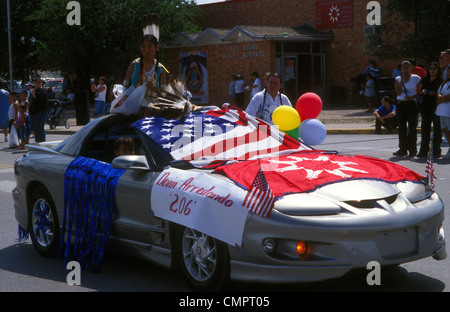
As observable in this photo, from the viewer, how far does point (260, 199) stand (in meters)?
4.38

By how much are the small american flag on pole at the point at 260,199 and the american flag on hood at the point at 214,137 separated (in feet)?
2.51

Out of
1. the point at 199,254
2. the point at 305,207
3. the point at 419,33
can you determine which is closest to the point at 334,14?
the point at 419,33

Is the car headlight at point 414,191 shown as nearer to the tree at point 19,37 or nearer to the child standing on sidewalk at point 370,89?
the child standing on sidewalk at point 370,89

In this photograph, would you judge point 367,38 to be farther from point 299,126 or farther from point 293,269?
point 293,269

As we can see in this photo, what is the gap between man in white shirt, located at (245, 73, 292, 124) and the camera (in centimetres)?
875

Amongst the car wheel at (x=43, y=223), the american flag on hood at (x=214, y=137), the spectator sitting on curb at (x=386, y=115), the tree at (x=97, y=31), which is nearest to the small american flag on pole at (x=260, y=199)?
the american flag on hood at (x=214, y=137)

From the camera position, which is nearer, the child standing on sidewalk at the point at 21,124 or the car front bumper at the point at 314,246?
the car front bumper at the point at 314,246

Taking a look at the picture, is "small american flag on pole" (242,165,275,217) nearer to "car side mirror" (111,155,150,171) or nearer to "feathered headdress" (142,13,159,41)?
"car side mirror" (111,155,150,171)

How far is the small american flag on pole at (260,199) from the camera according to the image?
14.3 feet

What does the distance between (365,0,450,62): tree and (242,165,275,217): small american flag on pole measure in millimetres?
23471

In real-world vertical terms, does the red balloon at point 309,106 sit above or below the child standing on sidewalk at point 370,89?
above

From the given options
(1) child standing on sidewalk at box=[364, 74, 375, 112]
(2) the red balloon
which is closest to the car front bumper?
(2) the red balloon

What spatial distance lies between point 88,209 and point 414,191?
2.61 metres

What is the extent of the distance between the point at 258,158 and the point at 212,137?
1.52 ft
